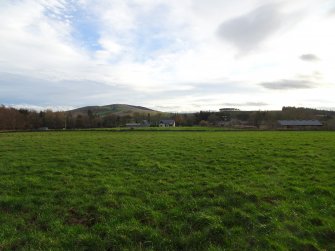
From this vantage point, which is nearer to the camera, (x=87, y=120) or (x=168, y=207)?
(x=168, y=207)

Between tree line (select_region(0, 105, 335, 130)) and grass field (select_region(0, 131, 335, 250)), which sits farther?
tree line (select_region(0, 105, 335, 130))

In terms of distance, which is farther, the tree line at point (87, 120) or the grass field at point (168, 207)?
the tree line at point (87, 120)

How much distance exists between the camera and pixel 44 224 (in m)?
8.05

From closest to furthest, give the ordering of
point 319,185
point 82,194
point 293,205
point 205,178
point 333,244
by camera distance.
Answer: point 333,244 → point 293,205 → point 82,194 → point 319,185 → point 205,178

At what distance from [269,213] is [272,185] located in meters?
3.50

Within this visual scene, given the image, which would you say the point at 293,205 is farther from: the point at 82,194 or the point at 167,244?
the point at 82,194

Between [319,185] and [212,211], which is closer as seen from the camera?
[212,211]

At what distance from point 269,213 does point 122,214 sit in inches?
191

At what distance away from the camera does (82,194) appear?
1066cm

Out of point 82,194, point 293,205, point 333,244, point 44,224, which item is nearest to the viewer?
point 333,244

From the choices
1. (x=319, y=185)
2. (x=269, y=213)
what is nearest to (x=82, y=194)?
(x=269, y=213)

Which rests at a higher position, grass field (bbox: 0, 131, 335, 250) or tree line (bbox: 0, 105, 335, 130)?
tree line (bbox: 0, 105, 335, 130)

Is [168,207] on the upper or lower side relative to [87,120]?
lower

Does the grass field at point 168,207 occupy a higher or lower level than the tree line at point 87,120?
lower
